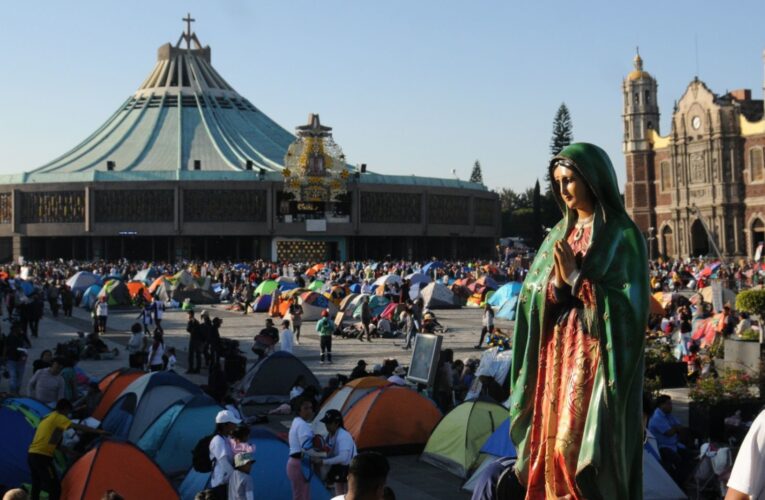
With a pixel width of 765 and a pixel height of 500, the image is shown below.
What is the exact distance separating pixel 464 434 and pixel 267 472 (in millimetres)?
2662

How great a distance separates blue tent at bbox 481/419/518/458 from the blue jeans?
26.2ft

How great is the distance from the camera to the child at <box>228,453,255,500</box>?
7191 mm

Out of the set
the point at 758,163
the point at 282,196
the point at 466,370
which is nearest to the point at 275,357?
the point at 466,370

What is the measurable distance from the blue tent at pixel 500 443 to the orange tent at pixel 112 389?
487 cm

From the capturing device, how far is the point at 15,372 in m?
15.1

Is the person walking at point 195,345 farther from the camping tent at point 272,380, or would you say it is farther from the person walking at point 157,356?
the camping tent at point 272,380

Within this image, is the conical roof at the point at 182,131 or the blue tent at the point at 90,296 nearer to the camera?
the blue tent at the point at 90,296

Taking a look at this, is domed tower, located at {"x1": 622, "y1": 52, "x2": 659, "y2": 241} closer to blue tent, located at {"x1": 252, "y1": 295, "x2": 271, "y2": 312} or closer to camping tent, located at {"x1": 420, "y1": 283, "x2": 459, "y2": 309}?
camping tent, located at {"x1": 420, "y1": 283, "x2": 459, "y2": 309}

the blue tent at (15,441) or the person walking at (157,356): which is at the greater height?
the person walking at (157,356)

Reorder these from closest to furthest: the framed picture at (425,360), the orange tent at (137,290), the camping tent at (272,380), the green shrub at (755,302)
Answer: the framed picture at (425,360) < the camping tent at (272,380) < the green shrub at (755,302) < the orange tent at (137,290)

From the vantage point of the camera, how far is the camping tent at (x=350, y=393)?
38.9 feet

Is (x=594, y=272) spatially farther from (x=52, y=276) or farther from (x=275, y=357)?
(x=52, y=276)

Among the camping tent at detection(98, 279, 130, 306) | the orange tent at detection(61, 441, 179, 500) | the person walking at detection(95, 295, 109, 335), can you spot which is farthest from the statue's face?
the camping tent at detection(98, 279, 130, 306)

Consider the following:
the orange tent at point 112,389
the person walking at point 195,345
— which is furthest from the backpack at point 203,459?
the person walking at point 195,345
